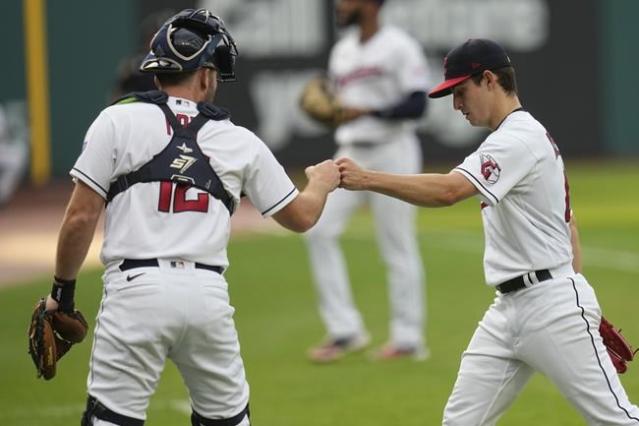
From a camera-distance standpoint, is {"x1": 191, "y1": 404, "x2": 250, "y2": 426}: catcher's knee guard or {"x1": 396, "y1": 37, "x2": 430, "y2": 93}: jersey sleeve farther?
{"x1": 396, "y1": 37, "x2": 430, "y2": 93}: jersey sleeve

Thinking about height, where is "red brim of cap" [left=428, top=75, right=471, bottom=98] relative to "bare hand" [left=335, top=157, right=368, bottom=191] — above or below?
above

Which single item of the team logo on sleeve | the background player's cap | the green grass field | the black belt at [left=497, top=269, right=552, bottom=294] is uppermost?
the background player's cap

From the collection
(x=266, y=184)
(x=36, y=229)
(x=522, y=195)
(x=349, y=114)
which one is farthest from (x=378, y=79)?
(x=36, y=229)

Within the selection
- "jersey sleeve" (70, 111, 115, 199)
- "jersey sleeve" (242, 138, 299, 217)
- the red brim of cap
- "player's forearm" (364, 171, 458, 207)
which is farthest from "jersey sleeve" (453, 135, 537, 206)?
"jersey sleeve" (70, 111, 115, 199)

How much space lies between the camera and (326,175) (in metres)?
5.82

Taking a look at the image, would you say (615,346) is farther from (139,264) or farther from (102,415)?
(102,415)

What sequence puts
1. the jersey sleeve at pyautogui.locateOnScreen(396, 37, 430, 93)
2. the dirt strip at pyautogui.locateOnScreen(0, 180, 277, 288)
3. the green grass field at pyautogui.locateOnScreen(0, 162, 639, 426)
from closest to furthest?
the green grass field at pyautogui.locateOnScreen(0, 162, 639, 426) < the jersey sleeve at pyautogui.locateOnScreen(396, 37, 430, 93) < the dirt strip at pyautogui.locateOnScreen(0, 180, 277, 288)

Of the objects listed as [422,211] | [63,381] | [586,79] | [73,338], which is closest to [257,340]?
[63,381]

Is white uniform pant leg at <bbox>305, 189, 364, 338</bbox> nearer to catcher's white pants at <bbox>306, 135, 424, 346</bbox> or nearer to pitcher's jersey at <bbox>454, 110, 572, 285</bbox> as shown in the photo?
catcher's white pants at <bbox>306, 135, 424, 346</bbox>

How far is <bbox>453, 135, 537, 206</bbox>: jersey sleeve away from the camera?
5.60m

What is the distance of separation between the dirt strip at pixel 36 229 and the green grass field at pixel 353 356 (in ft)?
3.45

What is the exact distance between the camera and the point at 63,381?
9.49 metres

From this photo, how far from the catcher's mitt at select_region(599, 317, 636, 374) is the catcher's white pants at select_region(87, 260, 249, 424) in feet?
5.92

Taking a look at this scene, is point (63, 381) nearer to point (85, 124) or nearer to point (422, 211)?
point (422, 211)
